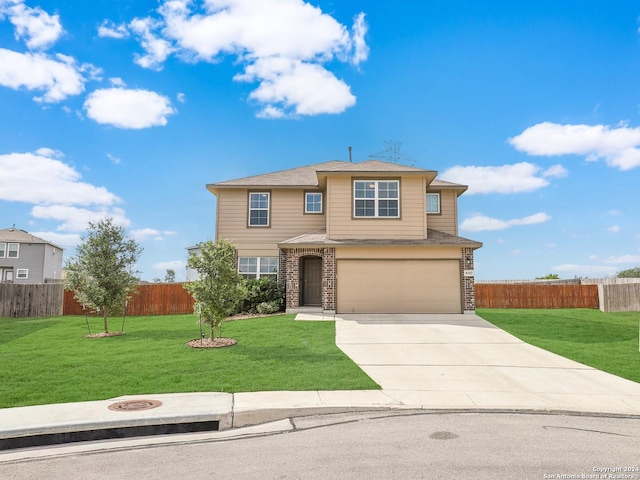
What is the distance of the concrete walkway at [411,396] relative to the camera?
612 cm

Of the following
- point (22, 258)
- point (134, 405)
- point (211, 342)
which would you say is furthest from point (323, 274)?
point (22, 258)

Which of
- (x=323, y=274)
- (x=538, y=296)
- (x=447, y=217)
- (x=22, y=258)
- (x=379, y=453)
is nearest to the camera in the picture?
(x=379, y=453)

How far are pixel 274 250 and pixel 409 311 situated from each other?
6830mm

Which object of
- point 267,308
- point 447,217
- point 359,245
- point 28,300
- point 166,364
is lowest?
point 166,364

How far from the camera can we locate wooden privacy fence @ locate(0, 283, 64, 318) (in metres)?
20.6

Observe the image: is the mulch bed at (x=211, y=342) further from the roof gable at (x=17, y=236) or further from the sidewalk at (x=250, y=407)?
the roof gable at (x=17, y=236)

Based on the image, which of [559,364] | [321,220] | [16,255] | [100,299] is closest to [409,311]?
[321,220]

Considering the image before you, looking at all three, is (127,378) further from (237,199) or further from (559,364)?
(237,199)

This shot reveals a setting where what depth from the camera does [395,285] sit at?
17844mm

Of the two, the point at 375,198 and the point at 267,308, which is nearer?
the point at 267,308

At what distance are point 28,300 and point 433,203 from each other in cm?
1997

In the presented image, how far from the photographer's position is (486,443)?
515 cm

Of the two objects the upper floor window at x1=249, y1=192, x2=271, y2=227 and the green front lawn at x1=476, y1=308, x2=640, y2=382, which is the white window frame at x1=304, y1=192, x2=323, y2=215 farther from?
the green front lawn at x1=476, y1=308, x2=640, y2=382

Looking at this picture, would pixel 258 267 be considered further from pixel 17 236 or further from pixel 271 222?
pixel 17 236
